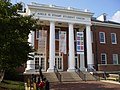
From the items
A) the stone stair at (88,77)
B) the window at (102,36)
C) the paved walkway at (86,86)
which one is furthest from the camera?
the window at (102,36)

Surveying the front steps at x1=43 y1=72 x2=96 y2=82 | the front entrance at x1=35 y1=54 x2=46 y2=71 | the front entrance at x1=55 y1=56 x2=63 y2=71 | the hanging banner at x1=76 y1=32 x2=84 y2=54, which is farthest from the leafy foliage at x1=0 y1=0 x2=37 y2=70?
the front entrance at x1=55 y1=56 x2=63 y2=71

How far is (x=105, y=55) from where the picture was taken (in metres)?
33.6

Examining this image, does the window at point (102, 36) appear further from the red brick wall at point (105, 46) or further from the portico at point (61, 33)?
the portico at point (61, 33)

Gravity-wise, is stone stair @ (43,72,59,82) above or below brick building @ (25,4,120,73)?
below

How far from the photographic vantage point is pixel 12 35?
12875mm

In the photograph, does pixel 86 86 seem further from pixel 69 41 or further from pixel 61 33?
pixel 61 33

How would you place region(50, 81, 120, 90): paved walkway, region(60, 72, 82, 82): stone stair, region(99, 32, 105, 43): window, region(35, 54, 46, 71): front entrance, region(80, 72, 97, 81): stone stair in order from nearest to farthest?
region(50, 81, 120, 90): paved walkway, region(60, 72, 82, 82): stone stair, region(80, 72, 97, 81): stone stair, region(35, 54, 46, 71): front entrance, region(99, 32, 105, 43): window

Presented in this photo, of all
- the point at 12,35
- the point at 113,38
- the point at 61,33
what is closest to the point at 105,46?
the point at 113,38

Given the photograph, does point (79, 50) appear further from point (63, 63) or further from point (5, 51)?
point (5, 51)

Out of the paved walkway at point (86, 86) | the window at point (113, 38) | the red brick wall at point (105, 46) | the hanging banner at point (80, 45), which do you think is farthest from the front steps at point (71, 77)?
the window at point (113, 38)

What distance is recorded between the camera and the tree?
40.8 feet

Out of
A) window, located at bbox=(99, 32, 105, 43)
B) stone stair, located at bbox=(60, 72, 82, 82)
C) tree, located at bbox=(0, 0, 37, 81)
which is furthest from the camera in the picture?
window, located at bbox=(99, 32, 105, 43)

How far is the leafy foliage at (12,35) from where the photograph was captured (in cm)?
1245

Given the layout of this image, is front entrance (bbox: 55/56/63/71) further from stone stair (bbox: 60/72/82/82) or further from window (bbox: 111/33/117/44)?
window (bbox: 111/33/117/44)
